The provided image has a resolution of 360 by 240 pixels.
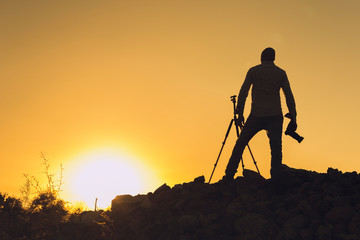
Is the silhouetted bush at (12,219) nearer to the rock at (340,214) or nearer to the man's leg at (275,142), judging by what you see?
the man's leg at (275,142)

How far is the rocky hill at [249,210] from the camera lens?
7883 millimetres

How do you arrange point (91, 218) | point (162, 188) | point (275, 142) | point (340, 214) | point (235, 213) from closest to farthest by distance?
1. point (340, 214)
2. point (235, 213)
3. point (275, 142)
4. point (91, 218)
5. point (162, 188)

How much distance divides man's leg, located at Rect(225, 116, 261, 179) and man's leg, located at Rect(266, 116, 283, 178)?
330 mm

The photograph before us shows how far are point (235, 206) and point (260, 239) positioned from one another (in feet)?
4.62

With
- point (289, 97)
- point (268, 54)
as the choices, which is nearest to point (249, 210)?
point (289, 97)

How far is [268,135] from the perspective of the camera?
31.9 feet

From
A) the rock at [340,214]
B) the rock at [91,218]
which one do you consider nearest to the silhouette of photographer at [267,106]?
the rock at [340,214]

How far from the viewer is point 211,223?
8.83m

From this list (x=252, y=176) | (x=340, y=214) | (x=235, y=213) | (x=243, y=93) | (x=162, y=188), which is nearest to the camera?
(x=340, y=214)

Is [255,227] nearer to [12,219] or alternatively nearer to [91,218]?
[91,218]

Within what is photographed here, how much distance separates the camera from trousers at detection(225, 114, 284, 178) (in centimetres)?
948

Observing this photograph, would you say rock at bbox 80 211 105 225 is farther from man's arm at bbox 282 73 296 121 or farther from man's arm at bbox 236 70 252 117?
man's arm at bbox 282 73 296 121

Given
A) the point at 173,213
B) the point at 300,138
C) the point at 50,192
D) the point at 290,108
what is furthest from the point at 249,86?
the point at 50,192

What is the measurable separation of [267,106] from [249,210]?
243 cm
